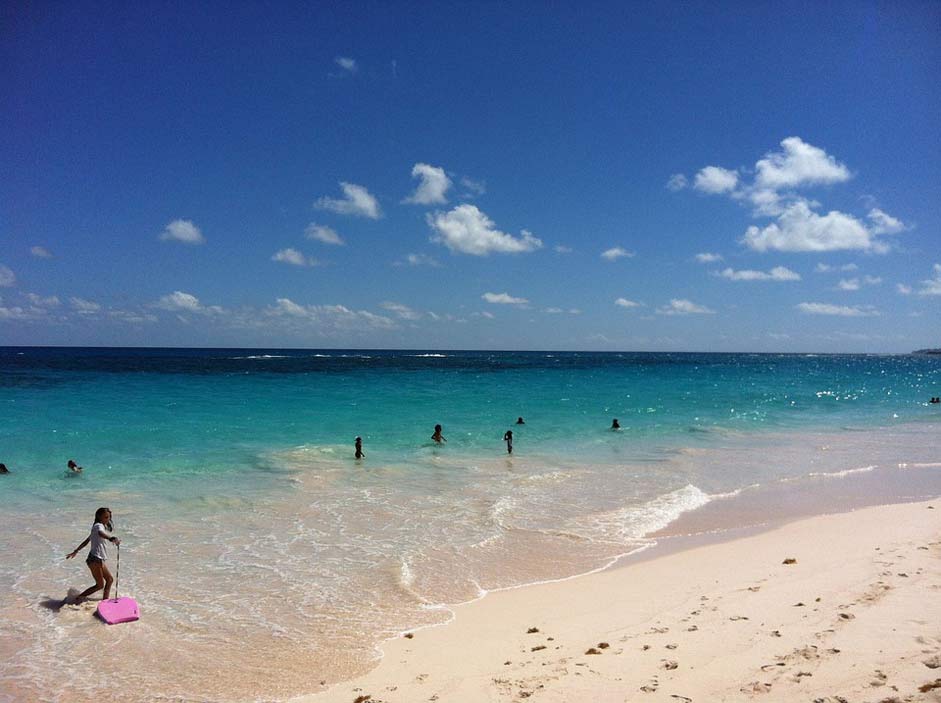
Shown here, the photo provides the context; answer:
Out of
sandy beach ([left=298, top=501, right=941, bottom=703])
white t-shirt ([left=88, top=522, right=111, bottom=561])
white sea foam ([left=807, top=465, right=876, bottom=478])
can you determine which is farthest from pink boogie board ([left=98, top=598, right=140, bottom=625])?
white sea foam ([left=807, top=465, right=876, bottom=478])

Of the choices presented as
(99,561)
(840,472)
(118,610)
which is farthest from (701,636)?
(840,472)

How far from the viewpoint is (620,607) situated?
29.1 feet

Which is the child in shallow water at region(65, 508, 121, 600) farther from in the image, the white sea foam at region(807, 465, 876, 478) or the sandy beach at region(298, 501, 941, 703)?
the white sea foam at region(807, 465, 876, 478)

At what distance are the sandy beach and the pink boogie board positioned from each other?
3.88 metres

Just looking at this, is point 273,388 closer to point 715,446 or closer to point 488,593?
point 715,446

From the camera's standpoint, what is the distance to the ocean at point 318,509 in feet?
26.0

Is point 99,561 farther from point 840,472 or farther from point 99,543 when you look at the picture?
point 840,472

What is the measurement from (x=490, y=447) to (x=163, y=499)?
13.0 metres

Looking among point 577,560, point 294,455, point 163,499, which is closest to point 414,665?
point 577,560

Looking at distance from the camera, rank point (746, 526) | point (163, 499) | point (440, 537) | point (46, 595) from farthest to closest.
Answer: point (163, 499)
point (746, 526)
point (440, 537)
point (46, 595)

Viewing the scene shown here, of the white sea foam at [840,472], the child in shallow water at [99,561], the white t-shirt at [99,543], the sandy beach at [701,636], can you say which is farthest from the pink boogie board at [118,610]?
the white sea foam at [840,472]

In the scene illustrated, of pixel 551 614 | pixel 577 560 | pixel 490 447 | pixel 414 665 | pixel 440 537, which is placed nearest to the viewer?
pixel 414 665

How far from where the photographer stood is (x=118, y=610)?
344 inches

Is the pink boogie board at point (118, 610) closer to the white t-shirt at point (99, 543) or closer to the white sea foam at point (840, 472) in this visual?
the white t-shirt at point (99, 543)
